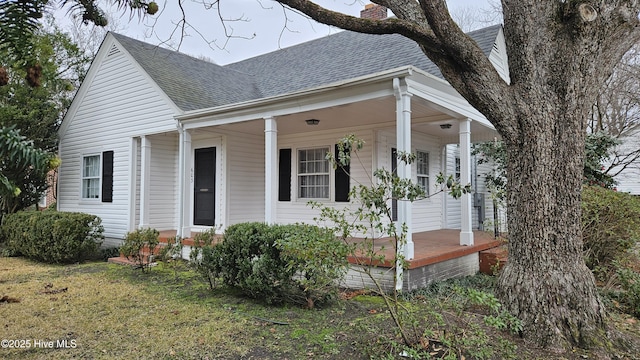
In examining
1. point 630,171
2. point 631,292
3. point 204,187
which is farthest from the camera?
point 630,171

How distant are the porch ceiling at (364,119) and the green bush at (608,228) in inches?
103

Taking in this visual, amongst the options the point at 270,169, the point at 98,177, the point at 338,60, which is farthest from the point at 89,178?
the point at 338,60

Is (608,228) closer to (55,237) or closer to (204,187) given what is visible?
(204,187)

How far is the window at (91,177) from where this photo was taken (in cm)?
1012

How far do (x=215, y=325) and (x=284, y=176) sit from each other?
511cm

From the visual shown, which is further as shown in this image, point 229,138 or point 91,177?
point 91,177

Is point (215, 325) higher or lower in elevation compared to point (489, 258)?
lower

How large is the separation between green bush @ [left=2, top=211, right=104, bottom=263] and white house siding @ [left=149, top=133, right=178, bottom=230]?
1284 millimetres

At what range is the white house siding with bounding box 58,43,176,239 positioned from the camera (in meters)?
8.95

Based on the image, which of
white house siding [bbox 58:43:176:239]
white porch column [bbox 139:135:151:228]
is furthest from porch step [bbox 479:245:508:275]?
white porch column [bbox 139:135:151:228]

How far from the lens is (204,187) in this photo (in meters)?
8.92

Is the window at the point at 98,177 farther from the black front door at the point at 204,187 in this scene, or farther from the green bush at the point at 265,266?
the green bush at the point at 265,266

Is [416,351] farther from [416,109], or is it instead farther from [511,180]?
[416,109]

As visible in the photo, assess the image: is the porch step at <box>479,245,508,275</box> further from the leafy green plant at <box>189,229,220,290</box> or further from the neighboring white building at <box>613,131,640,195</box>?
the neighboring white building at <box>613,131,640,195</box>
